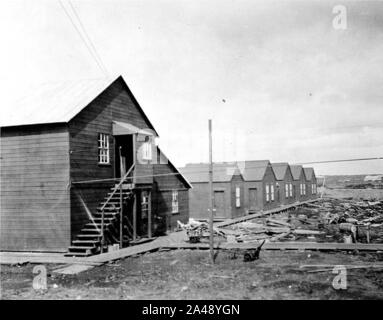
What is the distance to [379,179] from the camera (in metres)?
111

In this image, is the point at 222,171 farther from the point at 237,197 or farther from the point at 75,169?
the point at 75,169

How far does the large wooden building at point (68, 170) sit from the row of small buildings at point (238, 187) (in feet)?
48.7

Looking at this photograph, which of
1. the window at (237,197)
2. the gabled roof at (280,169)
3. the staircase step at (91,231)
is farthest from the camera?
the gabled roof at (280,169)

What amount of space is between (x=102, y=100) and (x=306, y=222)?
19385 millimetres

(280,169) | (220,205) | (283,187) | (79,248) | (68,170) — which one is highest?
(280,169)

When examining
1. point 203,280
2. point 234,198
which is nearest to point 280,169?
point 234,198

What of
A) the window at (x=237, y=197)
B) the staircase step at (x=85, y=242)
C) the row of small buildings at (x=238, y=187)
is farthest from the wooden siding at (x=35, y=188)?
the window at (x=237, y=197)

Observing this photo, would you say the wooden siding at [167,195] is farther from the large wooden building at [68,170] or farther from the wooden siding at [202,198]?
the wooden siding at [202,198]

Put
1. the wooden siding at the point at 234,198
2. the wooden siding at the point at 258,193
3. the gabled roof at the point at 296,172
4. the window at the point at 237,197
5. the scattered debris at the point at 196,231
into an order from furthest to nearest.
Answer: the gabled roof at the point at 296,172 < the wooden siding at the point at 258,193 < the window at the point at 237,197 < the wooden siding at the point at 234,198 < the scattered debris at the point at 196,231

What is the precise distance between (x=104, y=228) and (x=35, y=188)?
3.69 metres

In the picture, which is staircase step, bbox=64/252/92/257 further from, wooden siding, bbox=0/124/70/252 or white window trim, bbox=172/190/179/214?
white window trim, bbox=172/190/179/214

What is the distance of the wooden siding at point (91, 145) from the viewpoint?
19141 millimetres

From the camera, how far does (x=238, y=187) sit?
134 ft
